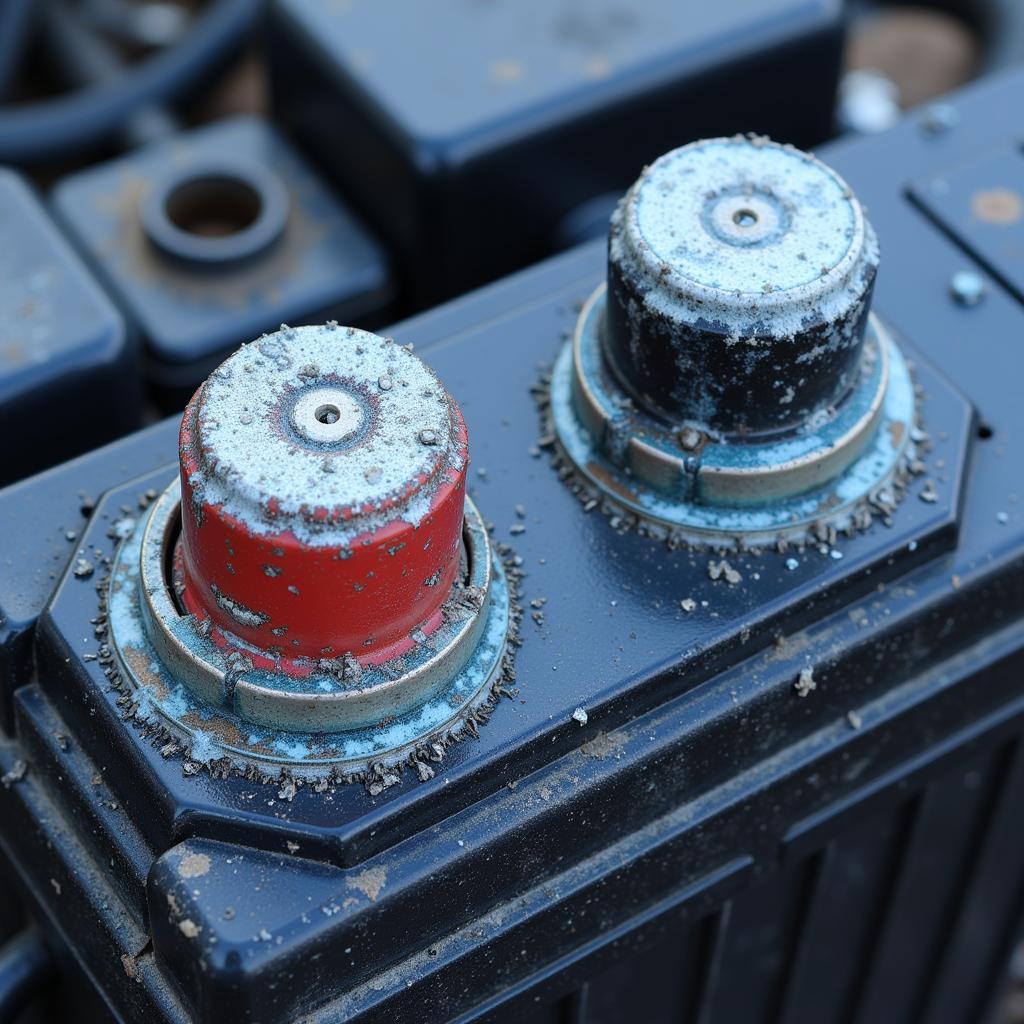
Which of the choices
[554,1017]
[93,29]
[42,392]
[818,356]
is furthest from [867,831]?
[93,29]

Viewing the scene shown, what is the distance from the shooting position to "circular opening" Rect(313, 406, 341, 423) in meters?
0.74

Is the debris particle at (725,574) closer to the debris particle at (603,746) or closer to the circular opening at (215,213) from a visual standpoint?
the debris particle at (603,746)

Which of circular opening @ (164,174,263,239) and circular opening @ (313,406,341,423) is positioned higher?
circular opening @ (313,406,341,423)

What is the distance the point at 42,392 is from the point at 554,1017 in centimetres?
52

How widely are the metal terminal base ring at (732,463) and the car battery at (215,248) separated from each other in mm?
345

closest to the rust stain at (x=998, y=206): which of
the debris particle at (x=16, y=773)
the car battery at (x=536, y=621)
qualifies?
the car battery at (x=536, y=621)

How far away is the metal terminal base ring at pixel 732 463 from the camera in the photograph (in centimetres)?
87

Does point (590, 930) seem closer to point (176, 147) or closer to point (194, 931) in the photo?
point (194, 931)

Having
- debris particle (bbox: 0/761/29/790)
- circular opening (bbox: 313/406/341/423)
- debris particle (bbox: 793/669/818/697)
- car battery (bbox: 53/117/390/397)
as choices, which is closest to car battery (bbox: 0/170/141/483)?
car battery (bbox: 53/117/390/397)

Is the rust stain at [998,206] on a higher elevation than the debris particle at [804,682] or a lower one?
higher

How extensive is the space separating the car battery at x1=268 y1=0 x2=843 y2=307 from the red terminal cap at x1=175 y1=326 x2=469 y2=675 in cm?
44

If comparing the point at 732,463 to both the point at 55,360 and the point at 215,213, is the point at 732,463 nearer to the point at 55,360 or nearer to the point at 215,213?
the point at 55,360

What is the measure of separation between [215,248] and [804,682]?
0.59m

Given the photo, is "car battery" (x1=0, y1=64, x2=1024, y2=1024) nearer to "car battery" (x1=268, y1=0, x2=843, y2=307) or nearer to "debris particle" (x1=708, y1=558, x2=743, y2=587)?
"debris particle" (x1=708, y1=558, x2=743, y2=587)
